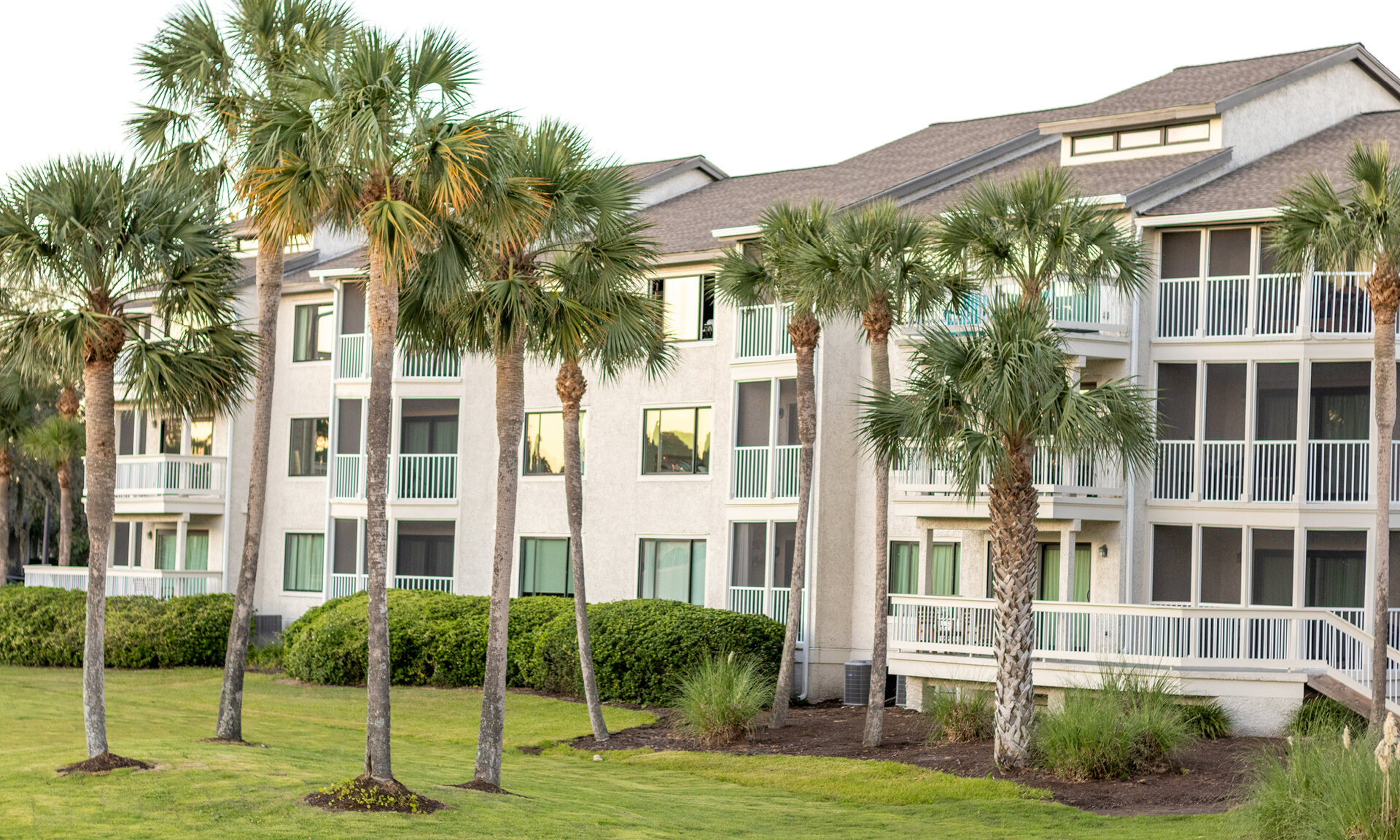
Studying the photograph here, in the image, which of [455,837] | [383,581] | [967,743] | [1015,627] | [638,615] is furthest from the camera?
[638,615]

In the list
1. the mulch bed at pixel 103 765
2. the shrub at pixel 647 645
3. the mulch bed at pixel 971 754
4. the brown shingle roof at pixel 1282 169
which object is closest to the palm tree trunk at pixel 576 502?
the mulch bed at pixel 971 754

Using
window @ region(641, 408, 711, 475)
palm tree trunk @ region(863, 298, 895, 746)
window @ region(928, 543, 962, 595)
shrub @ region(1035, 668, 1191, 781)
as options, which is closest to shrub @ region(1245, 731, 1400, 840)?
shrub @ region(1035, 668, 1191, 781)

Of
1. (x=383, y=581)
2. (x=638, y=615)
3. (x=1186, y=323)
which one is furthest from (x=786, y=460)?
(x=383, y=581)

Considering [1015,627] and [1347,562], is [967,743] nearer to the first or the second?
[1015,627]

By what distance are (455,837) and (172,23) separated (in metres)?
12.8

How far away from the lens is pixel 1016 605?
67.6ft

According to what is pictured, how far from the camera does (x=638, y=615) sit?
28.4 metres

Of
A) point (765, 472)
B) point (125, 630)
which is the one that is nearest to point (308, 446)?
point (125, 630)

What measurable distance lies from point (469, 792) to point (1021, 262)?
1068cm

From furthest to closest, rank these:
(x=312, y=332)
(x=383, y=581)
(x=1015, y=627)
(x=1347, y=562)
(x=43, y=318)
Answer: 1. (x=312, y=332)
2. (x=1347, y=562)
3. (x=1015, y=627)
4. (x=43, y=318)
5. (x=383, y=581)

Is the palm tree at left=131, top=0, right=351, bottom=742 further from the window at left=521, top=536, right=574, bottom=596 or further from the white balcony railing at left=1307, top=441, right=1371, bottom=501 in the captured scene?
the white balcony railing at left=1307, top=441, right=1371, bottom=501

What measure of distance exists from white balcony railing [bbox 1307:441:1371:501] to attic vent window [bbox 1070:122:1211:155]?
6925mm

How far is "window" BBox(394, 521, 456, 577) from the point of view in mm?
35094

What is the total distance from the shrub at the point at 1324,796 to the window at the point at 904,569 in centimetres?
1247
